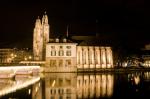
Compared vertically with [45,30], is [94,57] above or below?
below

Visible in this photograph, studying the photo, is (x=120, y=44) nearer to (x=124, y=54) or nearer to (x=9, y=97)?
(x=124, y=54)

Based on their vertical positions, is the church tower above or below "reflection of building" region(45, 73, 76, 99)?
above

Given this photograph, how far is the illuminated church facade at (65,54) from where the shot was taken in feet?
268

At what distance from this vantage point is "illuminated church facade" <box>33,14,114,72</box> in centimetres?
8162

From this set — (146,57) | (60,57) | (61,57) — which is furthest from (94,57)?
(146,57)

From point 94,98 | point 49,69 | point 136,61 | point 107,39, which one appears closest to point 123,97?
point 94,98

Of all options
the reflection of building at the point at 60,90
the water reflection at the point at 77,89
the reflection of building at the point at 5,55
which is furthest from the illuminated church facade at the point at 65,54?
the reflection of building at the point at 60,90

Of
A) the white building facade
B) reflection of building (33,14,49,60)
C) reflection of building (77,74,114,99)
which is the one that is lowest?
reflection of building (77,74,114,99)

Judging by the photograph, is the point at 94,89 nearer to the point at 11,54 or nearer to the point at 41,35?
the point at 41,35

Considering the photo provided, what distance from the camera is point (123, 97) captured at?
31484mm

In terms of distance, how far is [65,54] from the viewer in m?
82.5

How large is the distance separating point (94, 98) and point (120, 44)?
247 feet

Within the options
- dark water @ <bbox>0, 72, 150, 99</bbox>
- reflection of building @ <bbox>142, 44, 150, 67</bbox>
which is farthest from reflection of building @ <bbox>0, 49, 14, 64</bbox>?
dark water @ <bbox>0, 72, 150, 99</bbox>

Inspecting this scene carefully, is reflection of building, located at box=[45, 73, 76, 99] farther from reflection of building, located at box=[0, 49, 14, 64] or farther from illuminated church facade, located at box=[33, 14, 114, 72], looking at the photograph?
reflection of building, located at box=[0, 49, 14, 64]
